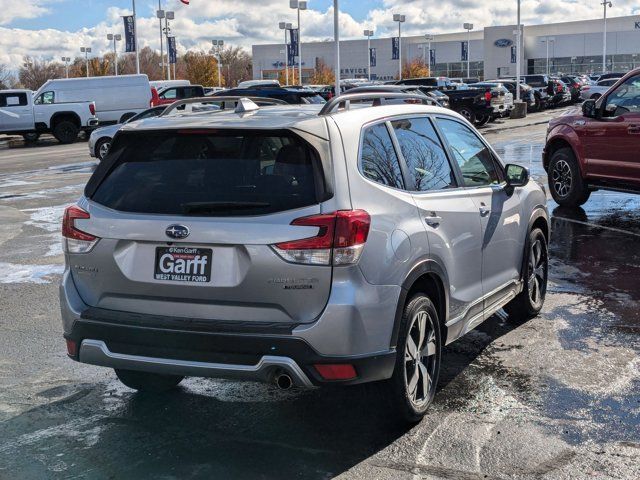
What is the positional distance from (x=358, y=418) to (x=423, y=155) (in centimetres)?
158

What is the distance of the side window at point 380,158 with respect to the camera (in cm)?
450

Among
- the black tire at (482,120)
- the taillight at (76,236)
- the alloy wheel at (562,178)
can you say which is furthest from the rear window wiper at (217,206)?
the black tire at (482,120)

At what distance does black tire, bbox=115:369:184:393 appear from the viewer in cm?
520

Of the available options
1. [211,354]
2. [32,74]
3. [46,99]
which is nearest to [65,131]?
[46,99]

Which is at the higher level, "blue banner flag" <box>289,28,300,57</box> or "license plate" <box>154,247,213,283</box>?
"blue banner flag" <box>289,28,300,57</box>

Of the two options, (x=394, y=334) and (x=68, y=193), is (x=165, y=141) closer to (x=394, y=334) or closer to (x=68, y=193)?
(x=394, y=334)

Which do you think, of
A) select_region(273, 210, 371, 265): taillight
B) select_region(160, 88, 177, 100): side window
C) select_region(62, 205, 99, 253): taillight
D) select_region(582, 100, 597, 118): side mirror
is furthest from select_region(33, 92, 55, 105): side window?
select_region(273, 210, 371, 265): taillight

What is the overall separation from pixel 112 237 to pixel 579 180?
9.29m

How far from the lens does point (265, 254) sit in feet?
13.4

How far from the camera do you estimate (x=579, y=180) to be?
12352 millimetres

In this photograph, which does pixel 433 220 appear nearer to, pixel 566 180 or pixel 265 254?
pixel 265 254

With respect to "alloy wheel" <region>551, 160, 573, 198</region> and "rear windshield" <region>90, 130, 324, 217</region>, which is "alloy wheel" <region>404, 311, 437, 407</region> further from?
"alloy wheel" <region>551, 160, 573, 198</region>

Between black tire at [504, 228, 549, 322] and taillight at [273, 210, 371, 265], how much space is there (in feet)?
8.81

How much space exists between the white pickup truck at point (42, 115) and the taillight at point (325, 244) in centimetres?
2879
